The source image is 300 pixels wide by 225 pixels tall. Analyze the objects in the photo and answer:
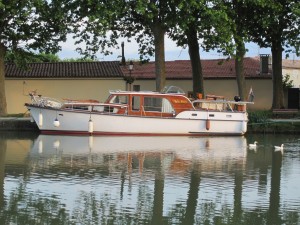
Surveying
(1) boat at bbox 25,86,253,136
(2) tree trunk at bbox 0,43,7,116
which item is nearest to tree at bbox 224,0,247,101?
(1) boat at bbox 25,86,253,136

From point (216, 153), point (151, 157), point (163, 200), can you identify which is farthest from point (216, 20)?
point (163, 200)

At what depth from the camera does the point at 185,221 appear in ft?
38.5

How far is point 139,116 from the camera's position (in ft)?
102

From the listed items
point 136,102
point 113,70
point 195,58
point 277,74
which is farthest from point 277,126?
point 113,70

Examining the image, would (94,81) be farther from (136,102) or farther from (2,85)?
(136,102)

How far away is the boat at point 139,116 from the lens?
3081 cm

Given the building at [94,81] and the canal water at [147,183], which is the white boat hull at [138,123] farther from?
the building at [94,81]

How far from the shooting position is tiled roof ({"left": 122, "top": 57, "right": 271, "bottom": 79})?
47281 millimetres

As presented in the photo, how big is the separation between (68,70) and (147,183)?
101ft

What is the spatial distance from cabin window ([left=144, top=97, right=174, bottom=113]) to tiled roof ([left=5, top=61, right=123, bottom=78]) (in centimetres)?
1341

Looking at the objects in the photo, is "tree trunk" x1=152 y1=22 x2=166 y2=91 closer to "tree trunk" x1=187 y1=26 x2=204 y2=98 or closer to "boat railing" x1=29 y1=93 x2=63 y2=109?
"tree trunk" x1=187 y1=26 x2=204 y2=98

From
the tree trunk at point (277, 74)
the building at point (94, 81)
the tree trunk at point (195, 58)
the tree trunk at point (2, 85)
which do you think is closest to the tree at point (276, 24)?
the tree trunk at point (277, 74)

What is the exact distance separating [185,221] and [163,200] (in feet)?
6.40

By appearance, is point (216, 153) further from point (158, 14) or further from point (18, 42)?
point (18, 42)
